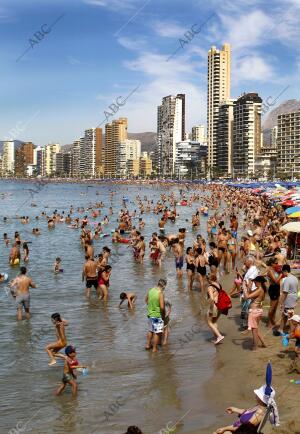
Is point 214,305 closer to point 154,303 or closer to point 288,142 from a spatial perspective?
point 154,303

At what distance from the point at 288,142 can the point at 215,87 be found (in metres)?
40.2

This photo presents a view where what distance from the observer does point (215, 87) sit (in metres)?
193

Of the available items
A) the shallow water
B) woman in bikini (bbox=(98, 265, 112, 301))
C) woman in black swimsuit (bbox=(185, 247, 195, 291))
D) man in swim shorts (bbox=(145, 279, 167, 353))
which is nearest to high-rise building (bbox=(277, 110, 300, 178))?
woman in black swimsuit (bbox=(185, 247, 195, 291))

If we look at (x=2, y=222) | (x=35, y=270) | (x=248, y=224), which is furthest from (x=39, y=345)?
(x=2, y=222)

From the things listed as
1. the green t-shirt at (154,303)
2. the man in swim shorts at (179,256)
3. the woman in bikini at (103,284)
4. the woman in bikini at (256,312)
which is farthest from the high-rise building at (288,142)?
the green t-shirt at (154,303)

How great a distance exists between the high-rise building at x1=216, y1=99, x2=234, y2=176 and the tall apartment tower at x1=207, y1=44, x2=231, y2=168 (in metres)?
3.69

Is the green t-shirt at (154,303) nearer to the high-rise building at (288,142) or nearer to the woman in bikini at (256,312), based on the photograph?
the woman in bikini at (256,312)

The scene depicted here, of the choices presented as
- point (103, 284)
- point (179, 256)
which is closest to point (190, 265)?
point (179, 256)

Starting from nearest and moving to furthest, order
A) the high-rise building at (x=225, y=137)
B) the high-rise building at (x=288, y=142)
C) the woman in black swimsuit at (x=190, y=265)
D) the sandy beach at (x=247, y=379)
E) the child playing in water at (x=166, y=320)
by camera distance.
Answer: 1. the sandy beach at (x=247, y=379)
2. the child playing in water at (x=166, y=320)
3. the woman in black swimsuit at (x=190, y=265)
4. the high-rise building at (x=288, y=142)
5. the high-rise building at (x=225, y=137)

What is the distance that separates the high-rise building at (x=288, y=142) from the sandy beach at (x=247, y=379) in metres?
155

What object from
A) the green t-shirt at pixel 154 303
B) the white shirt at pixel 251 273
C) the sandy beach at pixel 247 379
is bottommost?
the sandy beach at pixel 247 379

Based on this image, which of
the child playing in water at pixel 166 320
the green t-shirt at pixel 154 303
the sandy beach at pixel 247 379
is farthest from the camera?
the child playing in water at pixel 166 320

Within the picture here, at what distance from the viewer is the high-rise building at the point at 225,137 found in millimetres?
185250

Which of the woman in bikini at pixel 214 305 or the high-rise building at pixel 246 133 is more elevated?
the high-rise building at pixel 246 133
